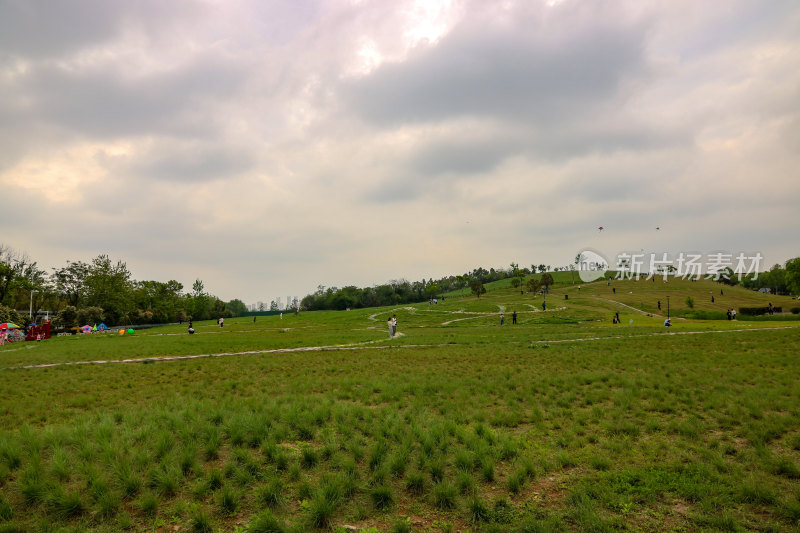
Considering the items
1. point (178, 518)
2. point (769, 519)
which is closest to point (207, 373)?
point (178, 518)

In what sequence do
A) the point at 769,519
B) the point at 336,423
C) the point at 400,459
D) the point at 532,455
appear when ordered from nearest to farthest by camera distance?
the point at 769,519 < the point at 400,459 < the point at 532,455 < the point at 336,423

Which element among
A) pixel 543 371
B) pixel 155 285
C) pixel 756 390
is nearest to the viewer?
pixel 756 390

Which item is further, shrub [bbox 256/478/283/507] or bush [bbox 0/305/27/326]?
bush [bbox 0/305/27/326]

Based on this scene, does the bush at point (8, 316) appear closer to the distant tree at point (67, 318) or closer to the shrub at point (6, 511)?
the distant tree at point (67, 318)

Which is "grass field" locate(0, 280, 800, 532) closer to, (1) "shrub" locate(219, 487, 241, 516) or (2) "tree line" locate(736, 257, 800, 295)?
(1) "shrub" locate(219, 487, 241, 516)

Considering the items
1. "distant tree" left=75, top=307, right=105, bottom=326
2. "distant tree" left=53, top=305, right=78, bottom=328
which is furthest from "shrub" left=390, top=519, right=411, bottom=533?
"distant tree" left=75, top=307, right=105, bottom=326

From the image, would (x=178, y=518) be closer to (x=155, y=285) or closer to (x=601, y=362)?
(x=601, y=362)

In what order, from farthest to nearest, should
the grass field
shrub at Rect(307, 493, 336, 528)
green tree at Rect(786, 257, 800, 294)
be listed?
green tree at Rect(786, 257, 800, 294), the grass field, shrub at Rect(307, 493, 336, 528)

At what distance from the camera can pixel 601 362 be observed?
18578mm

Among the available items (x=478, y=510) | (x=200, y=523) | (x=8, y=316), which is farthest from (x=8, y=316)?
(x=478, y=510)

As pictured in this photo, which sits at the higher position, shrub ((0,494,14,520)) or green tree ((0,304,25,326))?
green tree ((0,304,25,326))

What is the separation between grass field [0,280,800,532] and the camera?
574cm

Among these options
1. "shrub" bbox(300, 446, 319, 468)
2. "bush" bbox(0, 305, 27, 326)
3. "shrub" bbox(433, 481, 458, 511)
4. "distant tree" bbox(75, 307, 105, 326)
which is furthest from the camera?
"distant tree" bbox(75, 307, 105, 326)

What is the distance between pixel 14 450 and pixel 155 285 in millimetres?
114031
